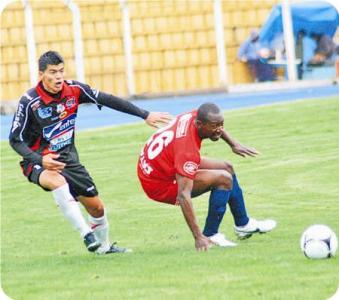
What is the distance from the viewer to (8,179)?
61.1ft

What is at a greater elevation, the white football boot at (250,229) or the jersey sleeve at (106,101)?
the jersey sleeve at (106,101)

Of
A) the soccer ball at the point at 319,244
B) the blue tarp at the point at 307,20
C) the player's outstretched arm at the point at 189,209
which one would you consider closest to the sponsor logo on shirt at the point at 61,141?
the player's outstretched arm at the point at 189,209

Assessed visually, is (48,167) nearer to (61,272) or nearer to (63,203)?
(63,203)

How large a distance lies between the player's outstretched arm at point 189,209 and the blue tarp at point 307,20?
936 inches

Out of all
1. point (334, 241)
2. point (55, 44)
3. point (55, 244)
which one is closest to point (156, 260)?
point (334, 241)

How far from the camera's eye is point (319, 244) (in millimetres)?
9844

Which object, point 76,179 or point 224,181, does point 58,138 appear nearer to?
point 76,179

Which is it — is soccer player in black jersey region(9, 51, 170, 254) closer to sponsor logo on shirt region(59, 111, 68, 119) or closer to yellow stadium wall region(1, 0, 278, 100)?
sponsor logo on shirt region(59, 111, 68, 119)

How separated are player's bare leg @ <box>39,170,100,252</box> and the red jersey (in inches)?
29.1

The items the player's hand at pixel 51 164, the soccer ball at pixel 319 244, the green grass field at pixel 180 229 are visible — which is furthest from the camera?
the player's hand at pixel 51 164

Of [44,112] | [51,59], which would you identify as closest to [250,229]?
[44,112]

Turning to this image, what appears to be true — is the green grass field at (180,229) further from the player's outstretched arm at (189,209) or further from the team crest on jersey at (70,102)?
the team crest on jersey at (70,102)

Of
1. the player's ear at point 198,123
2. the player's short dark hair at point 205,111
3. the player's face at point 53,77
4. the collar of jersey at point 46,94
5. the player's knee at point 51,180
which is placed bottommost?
the player's knee at point 51,180

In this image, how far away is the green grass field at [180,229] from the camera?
8961 mm
